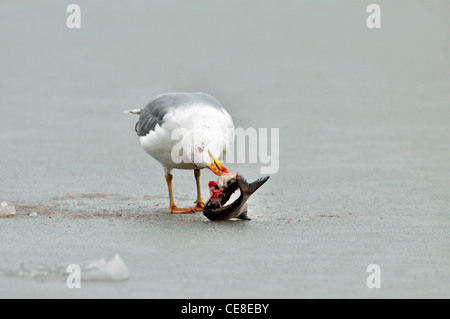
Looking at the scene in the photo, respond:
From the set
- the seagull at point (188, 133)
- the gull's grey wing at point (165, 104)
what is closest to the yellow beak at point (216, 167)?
the seagull at point (188, 133)

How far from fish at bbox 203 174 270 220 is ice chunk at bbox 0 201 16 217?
1674 mm

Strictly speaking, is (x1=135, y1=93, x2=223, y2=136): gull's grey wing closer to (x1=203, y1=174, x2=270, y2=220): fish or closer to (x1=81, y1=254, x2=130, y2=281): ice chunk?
(x1=203, y1=174, x2=270, y2=220): fish

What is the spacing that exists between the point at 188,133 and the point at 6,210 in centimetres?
170

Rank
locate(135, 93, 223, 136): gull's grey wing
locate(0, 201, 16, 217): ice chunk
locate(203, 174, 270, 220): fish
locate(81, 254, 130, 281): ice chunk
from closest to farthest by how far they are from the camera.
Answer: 1. locate(81, 254, 130, 281): ice chunk
2. locate(203, 174, 270, 220): fish
3. locate(0, 201, 16, 217): ice chunk
4. locate(135, 93, 223, 136): gull's grey wing

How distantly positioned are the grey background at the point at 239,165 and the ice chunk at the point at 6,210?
0.11 meters

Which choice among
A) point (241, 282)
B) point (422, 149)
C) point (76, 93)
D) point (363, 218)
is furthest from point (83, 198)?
point (76, 93)

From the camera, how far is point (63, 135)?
12141 millimetres

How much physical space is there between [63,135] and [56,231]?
16.2 feet

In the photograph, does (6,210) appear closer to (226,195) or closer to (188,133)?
(188,133)

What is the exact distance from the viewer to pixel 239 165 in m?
10.6

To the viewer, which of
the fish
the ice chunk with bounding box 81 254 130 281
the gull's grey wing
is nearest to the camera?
the ice chunk with bounding box 81 254 130 281

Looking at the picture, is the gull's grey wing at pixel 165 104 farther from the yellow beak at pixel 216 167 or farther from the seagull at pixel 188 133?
the yellow beak at pixel 216 167

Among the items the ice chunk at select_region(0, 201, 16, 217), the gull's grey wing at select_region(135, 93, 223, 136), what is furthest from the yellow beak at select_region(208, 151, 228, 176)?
the ice chunk at select_region(0, 201, 16, 217)

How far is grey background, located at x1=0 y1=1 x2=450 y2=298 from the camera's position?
20.2 ft
